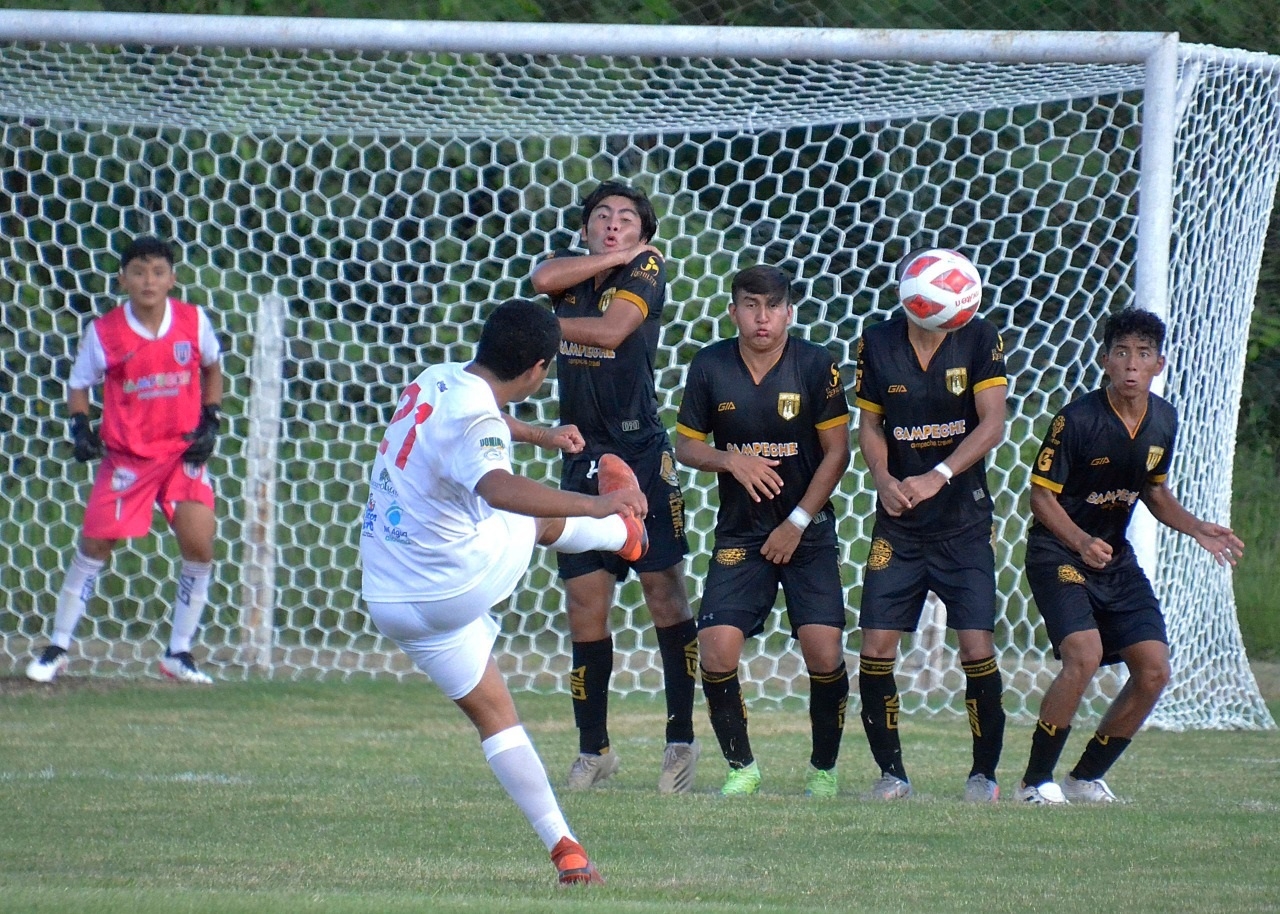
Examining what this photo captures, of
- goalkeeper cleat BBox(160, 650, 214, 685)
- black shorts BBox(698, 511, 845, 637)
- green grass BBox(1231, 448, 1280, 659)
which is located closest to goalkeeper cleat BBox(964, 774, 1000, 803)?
black shorts BBox(698, 511, 845, 637)

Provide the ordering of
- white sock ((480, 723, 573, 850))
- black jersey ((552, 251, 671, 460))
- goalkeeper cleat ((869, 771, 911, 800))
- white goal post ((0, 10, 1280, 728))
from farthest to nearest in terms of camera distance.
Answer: white goal post ((0, 10, 1280, 728))
black jersey ((552, 251, 671, 460))
goalkeeper cleat ((869, 771, 911, 800))
white sock ((480, 723, 573, 850))

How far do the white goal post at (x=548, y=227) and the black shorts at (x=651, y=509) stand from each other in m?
2.55

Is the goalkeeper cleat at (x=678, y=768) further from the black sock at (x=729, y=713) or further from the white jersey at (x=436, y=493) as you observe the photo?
the white jersey at (x=436, y=493)

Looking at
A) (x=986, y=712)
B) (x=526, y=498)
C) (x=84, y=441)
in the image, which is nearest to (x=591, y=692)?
(x=986, y=712)

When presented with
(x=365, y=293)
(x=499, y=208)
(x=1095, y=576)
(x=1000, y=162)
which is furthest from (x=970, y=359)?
(x=365, y=293)

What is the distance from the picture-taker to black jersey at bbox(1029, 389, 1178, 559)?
608 cm

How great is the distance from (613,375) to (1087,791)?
7.45 feet

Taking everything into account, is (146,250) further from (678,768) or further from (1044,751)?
(1044,751)

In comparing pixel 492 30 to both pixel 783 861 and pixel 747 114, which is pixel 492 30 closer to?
pixel 747 114

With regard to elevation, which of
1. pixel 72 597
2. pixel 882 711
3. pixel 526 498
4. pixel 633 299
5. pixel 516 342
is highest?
pixel 516 342

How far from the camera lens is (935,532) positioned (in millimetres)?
6016

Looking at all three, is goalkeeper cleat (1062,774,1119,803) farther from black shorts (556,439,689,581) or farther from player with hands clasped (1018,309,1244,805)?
black shorts (556,439,689,581)

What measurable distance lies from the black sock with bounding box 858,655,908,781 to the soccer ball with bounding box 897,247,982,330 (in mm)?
1217

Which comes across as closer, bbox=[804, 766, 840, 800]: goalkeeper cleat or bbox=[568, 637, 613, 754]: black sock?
bbox=[804, 766, 840, 800]: goalkeeper cleat
